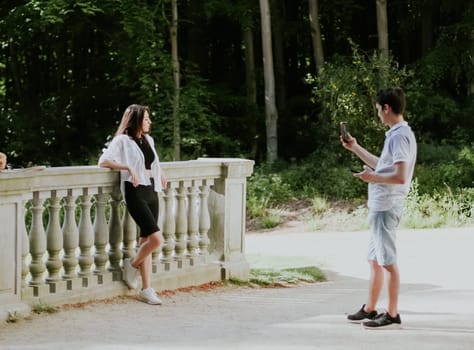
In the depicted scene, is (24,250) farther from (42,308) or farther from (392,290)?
(392,290)

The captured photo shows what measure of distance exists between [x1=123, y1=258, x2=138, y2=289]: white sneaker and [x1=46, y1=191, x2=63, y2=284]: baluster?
30.9 inches

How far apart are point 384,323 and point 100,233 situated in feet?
8.31

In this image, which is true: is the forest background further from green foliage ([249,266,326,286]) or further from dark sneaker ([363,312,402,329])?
dark sneaker ([363,312,402,329])

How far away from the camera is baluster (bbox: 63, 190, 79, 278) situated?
7.26m

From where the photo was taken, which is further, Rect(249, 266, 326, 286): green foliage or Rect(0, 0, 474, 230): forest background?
Rect(0, 0, 474, 230): forest background

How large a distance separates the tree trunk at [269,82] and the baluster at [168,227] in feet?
53.2

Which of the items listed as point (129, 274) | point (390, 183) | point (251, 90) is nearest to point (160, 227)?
point (129, 274)

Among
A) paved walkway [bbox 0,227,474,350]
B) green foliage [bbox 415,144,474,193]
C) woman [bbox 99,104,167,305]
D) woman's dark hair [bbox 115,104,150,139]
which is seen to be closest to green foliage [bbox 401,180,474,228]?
green foliage [bbox 415,144,474,193]

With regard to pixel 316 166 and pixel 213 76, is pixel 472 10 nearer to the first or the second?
pixel 316 166

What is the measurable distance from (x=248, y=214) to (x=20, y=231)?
547 inches

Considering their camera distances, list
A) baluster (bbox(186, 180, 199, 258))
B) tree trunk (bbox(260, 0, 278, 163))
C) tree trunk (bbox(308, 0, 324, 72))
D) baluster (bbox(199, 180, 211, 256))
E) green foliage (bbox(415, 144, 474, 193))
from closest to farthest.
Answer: baluster (bbox(186, 180, 199, 258)) < baluster (bbox(199, 180, 211, 256)) < green foliage (bbox(415, 144, 474, 193)) < tree trunk (bbox(260, 0, 278, 163)) < tree trunk (bbox(308, 0, 324, 72))

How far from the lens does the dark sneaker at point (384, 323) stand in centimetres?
644

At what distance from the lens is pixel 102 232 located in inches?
301

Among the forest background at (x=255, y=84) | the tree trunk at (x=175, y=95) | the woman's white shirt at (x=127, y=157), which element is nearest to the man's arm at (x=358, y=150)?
the woman's white shirt at (x=127, y=157)
